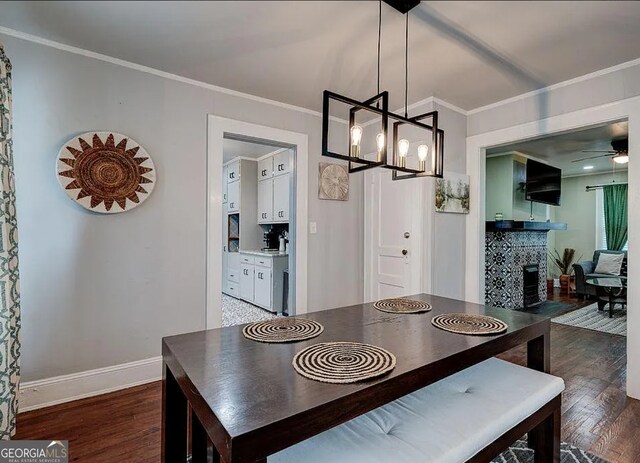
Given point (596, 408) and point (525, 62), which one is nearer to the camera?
point (596, 408)

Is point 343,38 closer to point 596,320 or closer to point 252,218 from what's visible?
point 252,218

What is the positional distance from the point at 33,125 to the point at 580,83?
3953mm

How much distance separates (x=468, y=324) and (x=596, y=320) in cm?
406

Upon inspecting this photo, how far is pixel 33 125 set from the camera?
84.6 inches

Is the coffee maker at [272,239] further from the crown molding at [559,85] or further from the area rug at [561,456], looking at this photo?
the area rug at [561,456]

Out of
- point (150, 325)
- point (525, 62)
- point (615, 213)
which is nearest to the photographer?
point (525, 62)

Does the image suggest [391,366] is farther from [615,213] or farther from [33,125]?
[615,213]

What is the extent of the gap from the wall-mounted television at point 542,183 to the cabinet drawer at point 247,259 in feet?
14.3

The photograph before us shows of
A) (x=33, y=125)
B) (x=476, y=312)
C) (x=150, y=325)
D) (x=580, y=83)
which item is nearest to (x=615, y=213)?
(x=580, y=83)

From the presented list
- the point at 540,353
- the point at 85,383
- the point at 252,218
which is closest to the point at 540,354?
the point at 540,353

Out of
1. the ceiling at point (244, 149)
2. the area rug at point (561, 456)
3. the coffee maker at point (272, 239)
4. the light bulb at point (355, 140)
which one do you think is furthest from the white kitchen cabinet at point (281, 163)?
the area rug at point (561, 456)

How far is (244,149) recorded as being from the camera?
5.02 m

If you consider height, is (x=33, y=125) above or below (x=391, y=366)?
above

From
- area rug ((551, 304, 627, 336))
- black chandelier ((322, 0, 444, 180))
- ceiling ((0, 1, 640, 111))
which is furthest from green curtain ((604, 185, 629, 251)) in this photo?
black chandelier ((322, 0, 444, 180))
